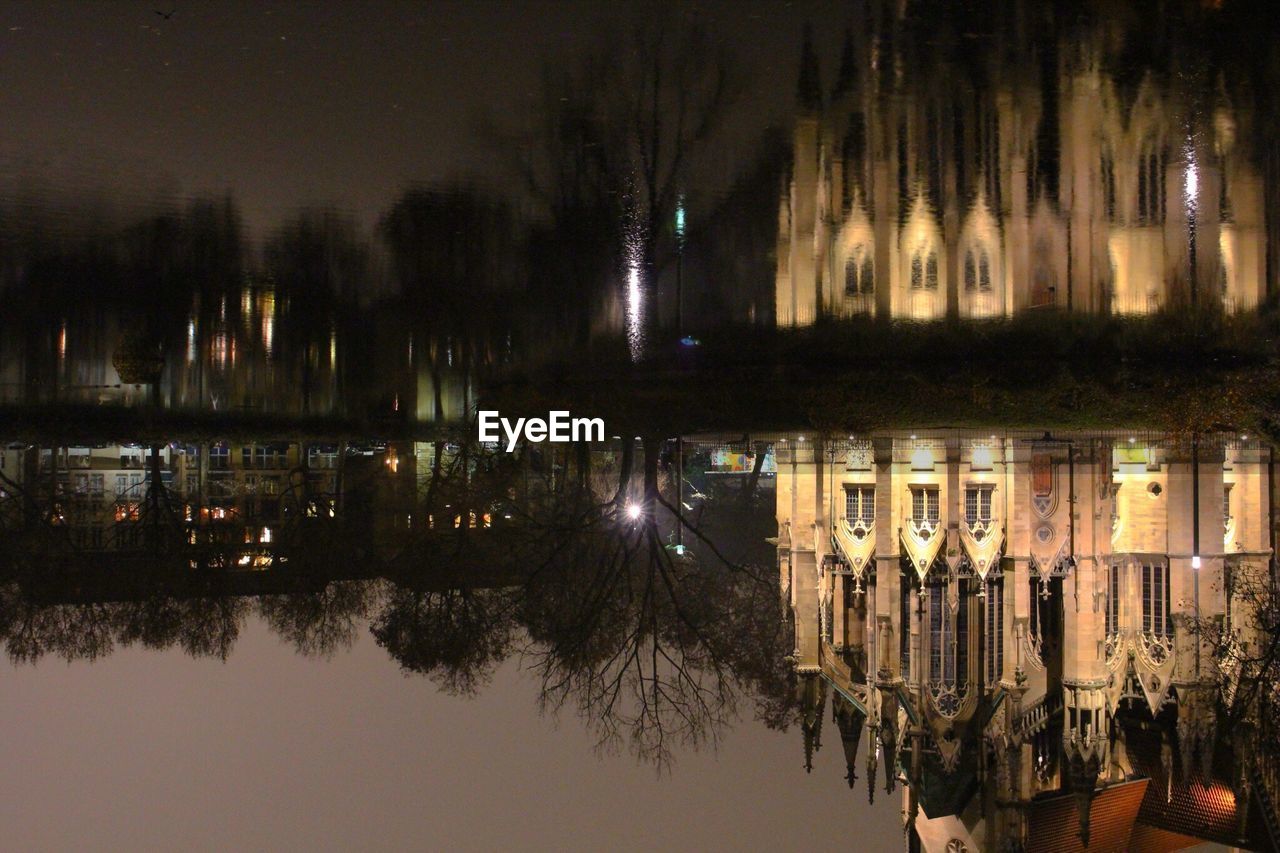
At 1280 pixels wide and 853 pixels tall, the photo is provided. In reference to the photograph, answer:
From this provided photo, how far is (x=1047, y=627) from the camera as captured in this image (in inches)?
383

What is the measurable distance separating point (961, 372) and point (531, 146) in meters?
2.80

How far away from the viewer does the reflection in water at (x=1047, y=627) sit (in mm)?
6781

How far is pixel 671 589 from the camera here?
5.45 m

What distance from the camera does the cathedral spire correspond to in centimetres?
420

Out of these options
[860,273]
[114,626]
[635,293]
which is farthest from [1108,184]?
[114,626]

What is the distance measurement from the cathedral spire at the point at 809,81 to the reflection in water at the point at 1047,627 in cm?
214

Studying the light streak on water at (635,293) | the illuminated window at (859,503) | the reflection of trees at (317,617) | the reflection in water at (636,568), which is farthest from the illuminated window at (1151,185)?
the reflection of trees at (317,617)

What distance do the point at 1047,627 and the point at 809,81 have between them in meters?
7.09

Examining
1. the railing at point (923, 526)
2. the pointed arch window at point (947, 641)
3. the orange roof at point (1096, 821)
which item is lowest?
the orange roof at point (1096, 821)

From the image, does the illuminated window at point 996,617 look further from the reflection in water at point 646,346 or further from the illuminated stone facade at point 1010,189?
the illuminated stone facade at point 1010,189

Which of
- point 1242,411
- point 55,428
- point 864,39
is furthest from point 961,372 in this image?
point 55,428

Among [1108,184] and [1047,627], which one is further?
[1047,627]

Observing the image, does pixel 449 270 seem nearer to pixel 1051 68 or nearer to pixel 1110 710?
pixel 1051 68

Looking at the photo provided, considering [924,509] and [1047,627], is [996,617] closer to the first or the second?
[1047,627]
